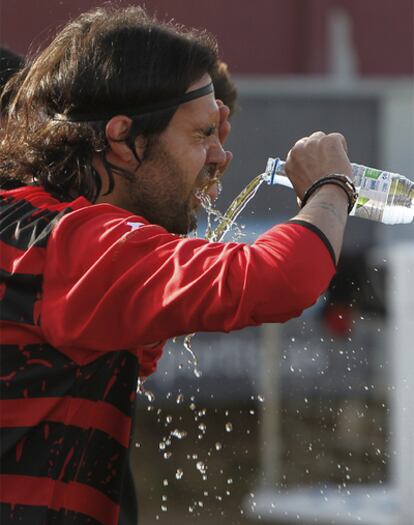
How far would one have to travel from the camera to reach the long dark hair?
7.69 ft

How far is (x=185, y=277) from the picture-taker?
1979 mm

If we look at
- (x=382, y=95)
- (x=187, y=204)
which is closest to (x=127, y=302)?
(x=187, y=204)

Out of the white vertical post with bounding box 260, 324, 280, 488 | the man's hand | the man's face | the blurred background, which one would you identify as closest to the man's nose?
the man's face

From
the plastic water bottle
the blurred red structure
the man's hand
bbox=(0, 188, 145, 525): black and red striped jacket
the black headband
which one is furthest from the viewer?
the blurred red structure

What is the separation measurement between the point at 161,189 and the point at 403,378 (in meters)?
3.74

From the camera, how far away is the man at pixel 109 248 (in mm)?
2000

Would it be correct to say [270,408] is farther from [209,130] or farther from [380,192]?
[209,130]

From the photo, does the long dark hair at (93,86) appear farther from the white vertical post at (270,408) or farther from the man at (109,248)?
the white vertical post at (270,408)

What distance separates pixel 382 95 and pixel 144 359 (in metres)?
5.27

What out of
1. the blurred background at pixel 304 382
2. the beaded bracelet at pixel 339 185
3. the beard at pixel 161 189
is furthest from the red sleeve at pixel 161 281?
the blurred background at pixel 304 382

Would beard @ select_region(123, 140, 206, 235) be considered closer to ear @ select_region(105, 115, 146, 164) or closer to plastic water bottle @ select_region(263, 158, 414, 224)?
ear @ select_region(105, 115, 146, 164)

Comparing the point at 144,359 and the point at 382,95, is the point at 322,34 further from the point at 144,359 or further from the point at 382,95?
the point at 144,359

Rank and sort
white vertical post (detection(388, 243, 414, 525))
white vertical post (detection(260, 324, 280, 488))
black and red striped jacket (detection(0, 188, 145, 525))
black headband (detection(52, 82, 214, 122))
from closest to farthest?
1. black and red striped jacket (detection(0, 188, 145, 525))
2. black headband (detection(52, 82, 214, 122))
3. white vertical post (detection(388, 243, 414, 525))
4. white vertical post (detection(260, 324, 280, 488))

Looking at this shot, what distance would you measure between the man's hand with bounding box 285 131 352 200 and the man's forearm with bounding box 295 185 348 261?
5 centimetres
